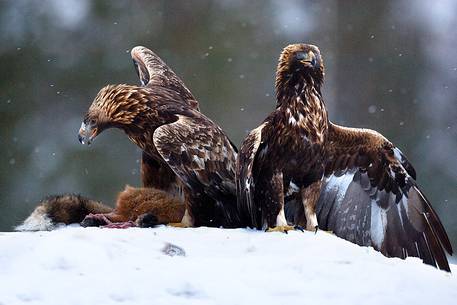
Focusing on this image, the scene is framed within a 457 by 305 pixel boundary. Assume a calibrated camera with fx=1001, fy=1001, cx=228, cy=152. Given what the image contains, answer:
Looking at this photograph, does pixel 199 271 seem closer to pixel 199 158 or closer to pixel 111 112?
pixel 199 158

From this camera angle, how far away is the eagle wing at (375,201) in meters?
5.79

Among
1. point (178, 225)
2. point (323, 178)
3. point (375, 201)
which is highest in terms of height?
point (323, 178)

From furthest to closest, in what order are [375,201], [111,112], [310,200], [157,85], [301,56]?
[157,85]
[111,112]
[375,201]
[310,200]
[301,56]

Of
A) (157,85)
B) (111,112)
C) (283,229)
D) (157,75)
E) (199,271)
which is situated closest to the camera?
(199,271)

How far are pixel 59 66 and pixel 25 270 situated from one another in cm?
720

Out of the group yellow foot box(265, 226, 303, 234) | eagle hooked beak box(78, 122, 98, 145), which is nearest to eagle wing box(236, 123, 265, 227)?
yellow foot box(265, 226, 303, 234)

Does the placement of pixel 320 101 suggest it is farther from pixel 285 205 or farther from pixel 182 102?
pixel 182 102

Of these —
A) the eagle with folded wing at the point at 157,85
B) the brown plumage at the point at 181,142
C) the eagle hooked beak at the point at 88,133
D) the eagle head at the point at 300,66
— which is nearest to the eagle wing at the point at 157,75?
the eagle with folded wing at the point at 157,85

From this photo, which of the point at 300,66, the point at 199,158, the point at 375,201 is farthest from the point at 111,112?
the point at 375,201

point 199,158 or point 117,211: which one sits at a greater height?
point 199,158

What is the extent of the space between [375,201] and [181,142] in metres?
1.21

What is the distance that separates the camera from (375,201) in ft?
19.6

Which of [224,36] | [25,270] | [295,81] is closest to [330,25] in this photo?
[224,36]

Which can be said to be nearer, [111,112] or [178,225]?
[178,225]
